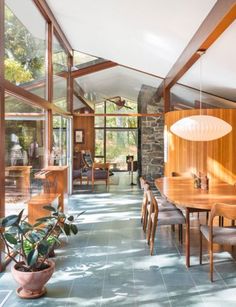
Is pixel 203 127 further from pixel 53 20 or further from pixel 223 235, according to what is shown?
pixel 53 20

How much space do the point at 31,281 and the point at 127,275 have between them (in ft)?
3.27

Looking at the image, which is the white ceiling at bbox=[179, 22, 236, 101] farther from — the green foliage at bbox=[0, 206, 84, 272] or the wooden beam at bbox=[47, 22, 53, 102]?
the green foliage at bbox=[0, 206, 84, 272]

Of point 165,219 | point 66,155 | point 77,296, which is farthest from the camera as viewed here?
point 66,155

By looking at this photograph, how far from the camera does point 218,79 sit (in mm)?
6383

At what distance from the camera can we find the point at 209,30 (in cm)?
378

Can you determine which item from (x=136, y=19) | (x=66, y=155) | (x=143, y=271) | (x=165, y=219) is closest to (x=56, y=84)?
(x=66, y=155)

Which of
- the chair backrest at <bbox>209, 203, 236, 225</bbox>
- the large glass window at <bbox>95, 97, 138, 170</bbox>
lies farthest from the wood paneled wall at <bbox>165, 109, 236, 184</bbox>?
the large glass window at <bbox>95, 97, 138, 170</bbox>

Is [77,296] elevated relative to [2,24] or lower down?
lower down

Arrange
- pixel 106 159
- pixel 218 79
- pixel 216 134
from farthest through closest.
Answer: pixel 106 159
pixel 218 79
pixel 216 134

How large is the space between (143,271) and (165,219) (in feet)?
2.71

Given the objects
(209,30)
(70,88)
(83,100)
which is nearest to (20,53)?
(209,30)

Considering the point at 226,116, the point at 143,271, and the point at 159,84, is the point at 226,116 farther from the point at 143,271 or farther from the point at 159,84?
the point at 143,271

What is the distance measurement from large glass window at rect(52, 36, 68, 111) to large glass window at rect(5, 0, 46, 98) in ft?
2.63

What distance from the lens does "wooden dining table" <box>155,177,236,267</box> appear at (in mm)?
3533
